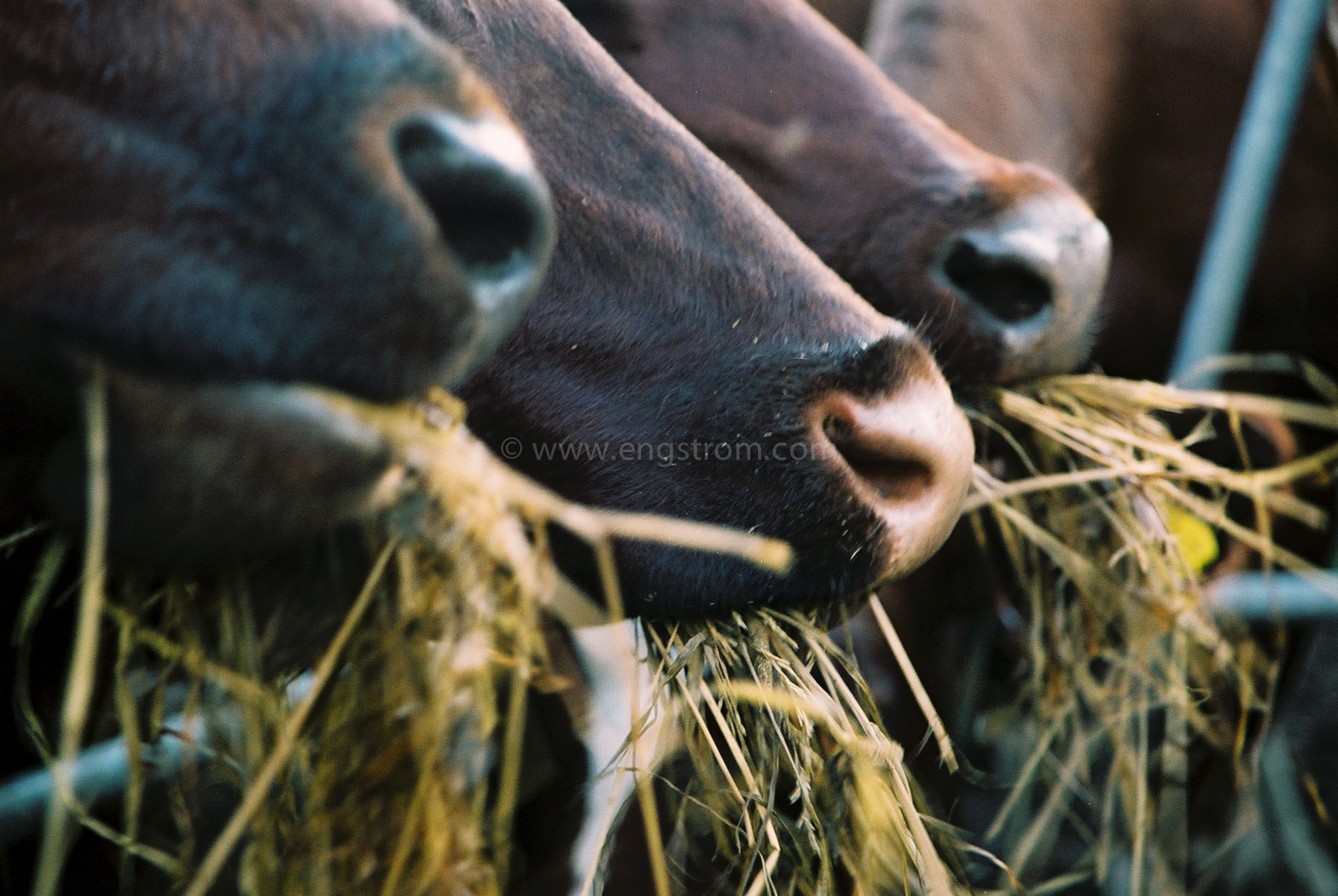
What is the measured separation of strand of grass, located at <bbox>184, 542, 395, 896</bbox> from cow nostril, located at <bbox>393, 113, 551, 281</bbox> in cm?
21

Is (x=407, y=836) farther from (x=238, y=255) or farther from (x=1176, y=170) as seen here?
(x=1176, y=170)

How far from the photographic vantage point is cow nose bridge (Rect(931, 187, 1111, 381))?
4.65ft

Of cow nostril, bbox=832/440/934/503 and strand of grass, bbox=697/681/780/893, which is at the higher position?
cow nostril, bbox=832/440/934/503

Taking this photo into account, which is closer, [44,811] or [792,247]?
[44,811]

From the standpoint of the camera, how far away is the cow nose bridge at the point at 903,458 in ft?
3.12

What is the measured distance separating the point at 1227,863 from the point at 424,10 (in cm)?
234

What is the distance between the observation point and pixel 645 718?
2.78 feet

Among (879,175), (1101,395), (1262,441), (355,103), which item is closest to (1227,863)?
(1262,441)

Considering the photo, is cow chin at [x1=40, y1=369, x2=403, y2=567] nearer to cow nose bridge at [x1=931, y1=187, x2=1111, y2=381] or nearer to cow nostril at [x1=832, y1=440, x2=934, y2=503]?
cow nostril at [x1=832, y1=440, x2=934, y2=503]

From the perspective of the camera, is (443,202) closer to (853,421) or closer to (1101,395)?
(853,421)

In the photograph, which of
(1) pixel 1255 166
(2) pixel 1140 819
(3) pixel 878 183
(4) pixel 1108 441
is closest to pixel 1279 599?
(4) pixel 1108 441

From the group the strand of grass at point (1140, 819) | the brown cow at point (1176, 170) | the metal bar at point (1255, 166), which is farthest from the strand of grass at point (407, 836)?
the brown cow at point (1176, 170)

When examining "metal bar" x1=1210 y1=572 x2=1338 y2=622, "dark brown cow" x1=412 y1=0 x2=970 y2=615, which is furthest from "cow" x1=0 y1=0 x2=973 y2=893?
"metal bar" x1=1210 y1=572 x2=1338 y2=622

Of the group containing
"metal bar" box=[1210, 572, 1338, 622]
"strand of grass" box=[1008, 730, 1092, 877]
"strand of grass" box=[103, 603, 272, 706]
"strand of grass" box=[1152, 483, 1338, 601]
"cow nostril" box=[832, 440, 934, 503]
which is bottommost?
"strand of grass" box=[1008, 730, 1092, 877]
